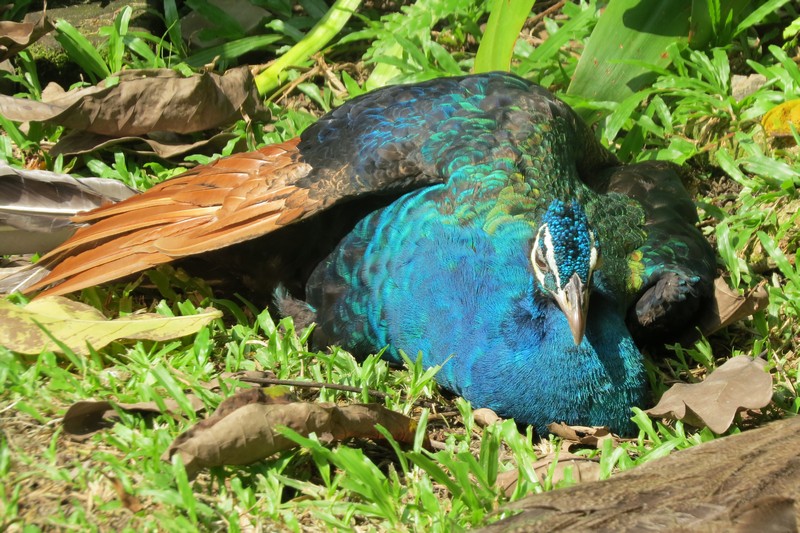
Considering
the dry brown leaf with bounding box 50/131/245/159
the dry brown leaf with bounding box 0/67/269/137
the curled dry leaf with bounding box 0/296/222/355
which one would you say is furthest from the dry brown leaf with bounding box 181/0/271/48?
the curled dry leaf with bounding box 0/296/222/355

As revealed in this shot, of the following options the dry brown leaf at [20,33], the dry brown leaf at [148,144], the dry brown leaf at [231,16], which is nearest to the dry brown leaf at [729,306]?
the dry brown leaf at [148,144]

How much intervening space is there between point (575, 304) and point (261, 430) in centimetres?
109

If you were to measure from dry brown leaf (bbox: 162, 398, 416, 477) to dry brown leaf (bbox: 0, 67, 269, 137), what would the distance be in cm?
231

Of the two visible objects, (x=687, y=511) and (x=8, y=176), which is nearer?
(x=687, y=511)

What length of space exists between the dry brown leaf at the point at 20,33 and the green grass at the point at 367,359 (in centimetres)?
16

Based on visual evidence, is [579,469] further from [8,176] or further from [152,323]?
[8,176]

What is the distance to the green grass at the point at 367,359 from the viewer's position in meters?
2.70

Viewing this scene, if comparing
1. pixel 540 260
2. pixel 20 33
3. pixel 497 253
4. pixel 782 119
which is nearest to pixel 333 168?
pixel 497 253

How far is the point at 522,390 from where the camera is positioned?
3.27 metres

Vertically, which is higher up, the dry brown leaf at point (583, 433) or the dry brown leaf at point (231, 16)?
the dry brown leaf at point (231, 16)

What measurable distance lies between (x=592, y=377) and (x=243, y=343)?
1.33 m

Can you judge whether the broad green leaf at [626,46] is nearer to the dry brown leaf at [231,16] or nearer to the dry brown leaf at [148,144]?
the dry brown leaf at [148,144]

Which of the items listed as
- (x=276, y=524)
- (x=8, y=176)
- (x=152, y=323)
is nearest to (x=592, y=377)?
(x=276, y=524)

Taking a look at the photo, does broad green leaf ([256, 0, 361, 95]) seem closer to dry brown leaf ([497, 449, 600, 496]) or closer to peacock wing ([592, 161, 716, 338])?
peacock wing ([592, 161, 716, 338])
